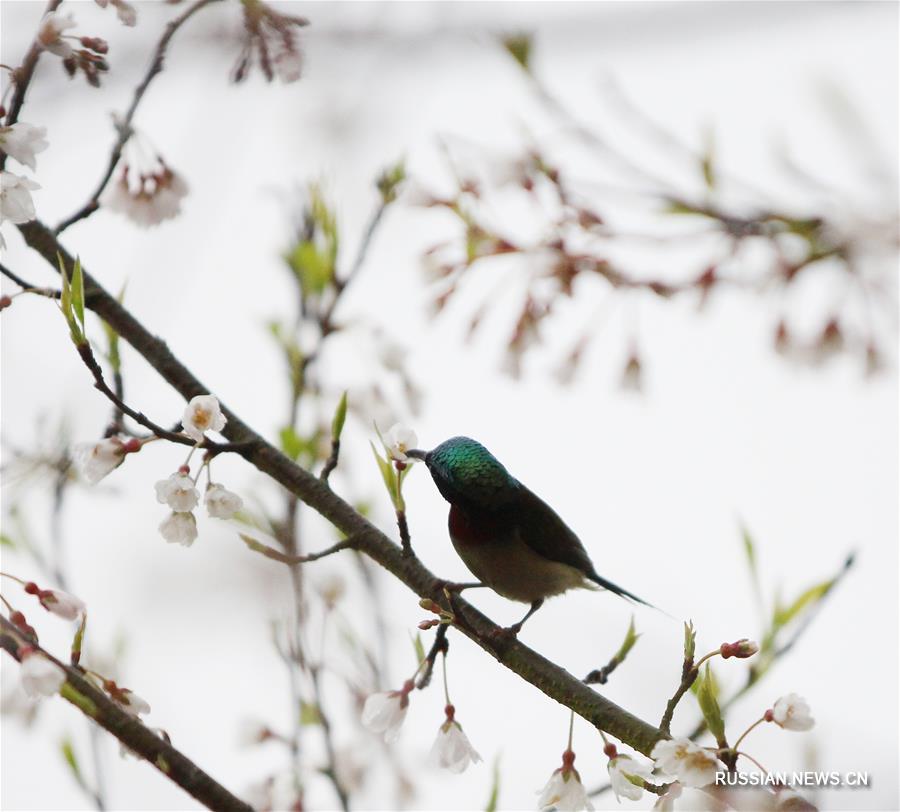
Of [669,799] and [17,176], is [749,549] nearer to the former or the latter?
[669,799]

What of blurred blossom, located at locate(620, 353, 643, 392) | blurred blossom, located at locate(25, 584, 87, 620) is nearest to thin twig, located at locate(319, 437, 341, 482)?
blurred blossom, located at locate(25, 584, 87, 620)

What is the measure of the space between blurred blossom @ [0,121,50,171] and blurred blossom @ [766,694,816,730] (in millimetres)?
1612

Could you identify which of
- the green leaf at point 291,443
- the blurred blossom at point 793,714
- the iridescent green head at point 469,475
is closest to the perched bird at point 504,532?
the iridescent green head at point 469,475

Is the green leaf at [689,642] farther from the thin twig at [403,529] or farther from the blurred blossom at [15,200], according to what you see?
the blurred blossom at [15,200]

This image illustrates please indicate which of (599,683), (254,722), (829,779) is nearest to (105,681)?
(599,683)

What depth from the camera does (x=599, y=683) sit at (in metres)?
2.27

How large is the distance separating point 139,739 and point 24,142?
108 centimetres

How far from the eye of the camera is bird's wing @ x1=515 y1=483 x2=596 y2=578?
3.03 m

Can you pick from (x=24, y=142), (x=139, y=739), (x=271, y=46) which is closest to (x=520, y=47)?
(x=271, y=46)

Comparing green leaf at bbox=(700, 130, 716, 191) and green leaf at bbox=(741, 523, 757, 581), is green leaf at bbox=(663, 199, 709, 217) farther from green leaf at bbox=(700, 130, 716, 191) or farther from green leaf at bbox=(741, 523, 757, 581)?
green leaf at bbox=(741, 523, 757, 581)

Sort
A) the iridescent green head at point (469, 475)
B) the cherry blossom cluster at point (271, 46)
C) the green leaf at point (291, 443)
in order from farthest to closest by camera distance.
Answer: the green leaf at point (291, 443) → the iridescent green head at point (469, 475) → the cherry blossom cluster at point (271, 46)

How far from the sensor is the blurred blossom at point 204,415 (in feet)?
6.37

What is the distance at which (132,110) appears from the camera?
2.40 metres

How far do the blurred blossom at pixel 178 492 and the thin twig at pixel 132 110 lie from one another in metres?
0.63
